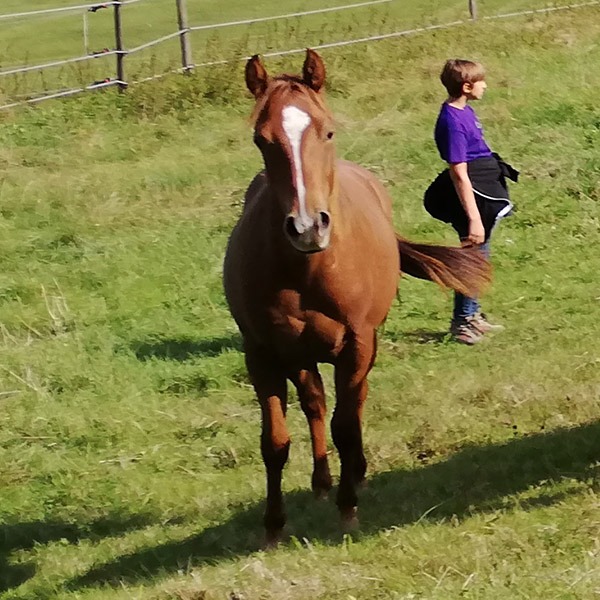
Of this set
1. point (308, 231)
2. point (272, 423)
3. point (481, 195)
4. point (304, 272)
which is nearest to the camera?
point (308, 231)

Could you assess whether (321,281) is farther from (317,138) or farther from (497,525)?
(497,525)

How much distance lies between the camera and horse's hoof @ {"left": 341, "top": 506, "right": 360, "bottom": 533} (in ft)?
15.7

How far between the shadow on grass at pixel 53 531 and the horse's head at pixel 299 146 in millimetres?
2019

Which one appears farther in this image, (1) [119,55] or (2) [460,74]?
(1) [119,55]

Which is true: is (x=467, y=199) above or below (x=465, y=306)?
above

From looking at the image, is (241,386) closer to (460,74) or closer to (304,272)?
(460,74)

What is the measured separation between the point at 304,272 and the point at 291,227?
0.55m

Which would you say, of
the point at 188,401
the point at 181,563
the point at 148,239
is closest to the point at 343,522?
the point at 181,563

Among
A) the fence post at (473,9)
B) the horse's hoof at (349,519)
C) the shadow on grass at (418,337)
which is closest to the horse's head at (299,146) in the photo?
the horse's hoof at (349,519)

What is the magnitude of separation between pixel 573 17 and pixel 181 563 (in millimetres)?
12119

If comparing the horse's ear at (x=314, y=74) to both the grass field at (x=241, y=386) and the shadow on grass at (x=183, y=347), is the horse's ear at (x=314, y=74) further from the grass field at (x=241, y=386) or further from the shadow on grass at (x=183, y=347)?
the shadow on grass at (x=183, y=347)

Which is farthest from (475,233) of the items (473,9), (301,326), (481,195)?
(473,9)

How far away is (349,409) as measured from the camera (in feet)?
15.7

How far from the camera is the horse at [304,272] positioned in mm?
3980
